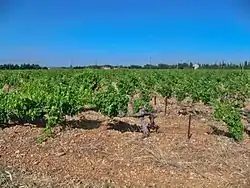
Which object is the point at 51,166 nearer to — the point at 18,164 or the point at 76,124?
the point at 18,164

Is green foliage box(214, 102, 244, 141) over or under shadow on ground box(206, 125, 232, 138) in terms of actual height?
over

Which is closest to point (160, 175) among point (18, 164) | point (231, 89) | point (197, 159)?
point (197, 159)

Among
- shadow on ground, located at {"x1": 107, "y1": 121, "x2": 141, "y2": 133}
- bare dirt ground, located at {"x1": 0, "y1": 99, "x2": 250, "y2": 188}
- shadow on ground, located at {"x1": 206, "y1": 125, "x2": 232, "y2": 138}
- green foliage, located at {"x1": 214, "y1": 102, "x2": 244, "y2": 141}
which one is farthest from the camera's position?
shadow on ground, located at {"x1": 206, "y1": 125, "x2": 232, "y2": 138}

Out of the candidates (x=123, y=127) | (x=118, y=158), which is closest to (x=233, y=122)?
(x=123, y=127)

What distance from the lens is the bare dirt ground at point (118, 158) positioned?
6008mm

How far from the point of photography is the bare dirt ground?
19.7 feet

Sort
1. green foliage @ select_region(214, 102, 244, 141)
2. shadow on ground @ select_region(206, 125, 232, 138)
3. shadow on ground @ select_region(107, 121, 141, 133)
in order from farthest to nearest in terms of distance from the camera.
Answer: shadow on ground @ select_region(206, 125, 232, 138) → shadow on ground @ select_region(107, 121, 141, 133) → green foliage @ select_region(214, 102, 244, 141)

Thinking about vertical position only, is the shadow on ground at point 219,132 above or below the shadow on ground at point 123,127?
below

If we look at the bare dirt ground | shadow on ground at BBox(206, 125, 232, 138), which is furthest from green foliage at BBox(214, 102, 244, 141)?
shadow on ground at BBox(206, 125, 232, 138)

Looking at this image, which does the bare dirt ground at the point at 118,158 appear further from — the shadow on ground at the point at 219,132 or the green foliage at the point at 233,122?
the shadow on ground at the point at 219,132

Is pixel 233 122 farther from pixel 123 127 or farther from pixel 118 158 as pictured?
pixel 118 158

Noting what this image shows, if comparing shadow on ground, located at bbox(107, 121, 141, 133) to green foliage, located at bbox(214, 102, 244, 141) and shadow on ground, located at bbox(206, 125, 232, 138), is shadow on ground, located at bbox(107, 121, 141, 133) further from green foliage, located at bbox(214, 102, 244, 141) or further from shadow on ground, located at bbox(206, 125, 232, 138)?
green foliage, located at bbox(214, 102, 244, 141)

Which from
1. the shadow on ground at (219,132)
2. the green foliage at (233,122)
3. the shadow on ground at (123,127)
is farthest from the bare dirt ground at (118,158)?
the shadow on ground at (219,132)

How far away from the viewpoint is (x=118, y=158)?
687 cm
